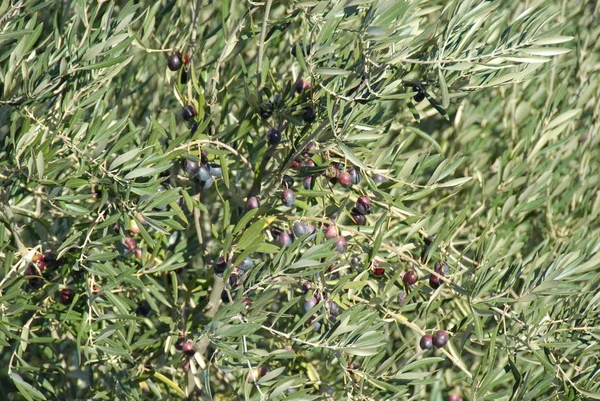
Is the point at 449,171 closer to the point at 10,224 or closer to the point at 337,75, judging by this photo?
the point at 337,75

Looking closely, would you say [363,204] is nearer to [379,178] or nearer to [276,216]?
[379,178]

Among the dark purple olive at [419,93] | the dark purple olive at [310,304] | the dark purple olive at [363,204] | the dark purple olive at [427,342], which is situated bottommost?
the dark purple olive at [427,342]

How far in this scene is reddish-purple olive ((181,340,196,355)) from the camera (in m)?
1.37

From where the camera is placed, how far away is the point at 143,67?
5.57 feet

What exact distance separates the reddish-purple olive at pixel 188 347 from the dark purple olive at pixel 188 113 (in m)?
0.40

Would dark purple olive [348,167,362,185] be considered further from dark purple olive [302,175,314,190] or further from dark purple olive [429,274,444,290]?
dark purple olive [429,274,444,290]

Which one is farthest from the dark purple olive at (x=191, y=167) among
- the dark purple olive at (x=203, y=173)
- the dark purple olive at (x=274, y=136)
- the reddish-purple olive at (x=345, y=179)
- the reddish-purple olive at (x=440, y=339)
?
the reddish-purple olive at (x=440, y=339)

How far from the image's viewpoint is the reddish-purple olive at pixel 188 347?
54.0 inches

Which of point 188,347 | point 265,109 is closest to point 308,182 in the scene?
point 265,109

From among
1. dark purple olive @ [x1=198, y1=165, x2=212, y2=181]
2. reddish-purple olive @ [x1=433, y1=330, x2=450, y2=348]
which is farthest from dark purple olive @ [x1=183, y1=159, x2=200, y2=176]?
reddish-purple olive @ [x1=433, y1=330, x2=450, y2=348]

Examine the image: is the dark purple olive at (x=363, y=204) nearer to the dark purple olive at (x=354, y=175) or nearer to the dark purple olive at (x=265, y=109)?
the dark purple olive at (x=354, y=175)

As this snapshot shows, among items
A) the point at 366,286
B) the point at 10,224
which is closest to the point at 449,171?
the point at 366,286

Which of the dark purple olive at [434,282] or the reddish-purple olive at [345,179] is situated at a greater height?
the reddish-purple olive at [345,179]

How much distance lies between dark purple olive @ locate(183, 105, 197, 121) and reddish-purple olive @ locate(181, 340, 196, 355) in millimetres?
397
